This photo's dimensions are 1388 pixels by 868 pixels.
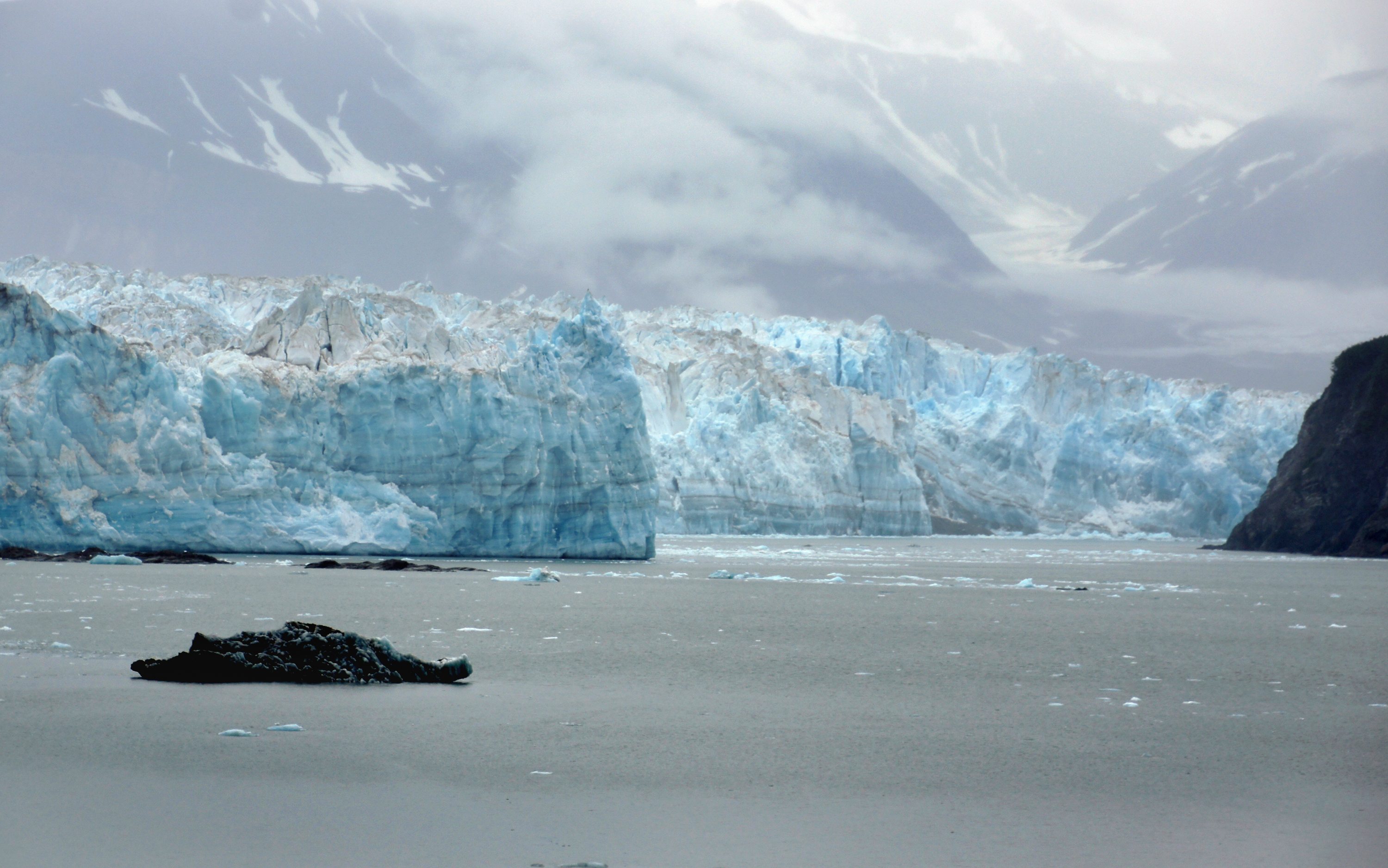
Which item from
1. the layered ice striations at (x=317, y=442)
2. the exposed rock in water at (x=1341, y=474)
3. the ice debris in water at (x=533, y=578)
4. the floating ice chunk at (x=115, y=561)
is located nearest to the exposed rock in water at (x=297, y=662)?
the ice debris in water at (x=533, y=578)

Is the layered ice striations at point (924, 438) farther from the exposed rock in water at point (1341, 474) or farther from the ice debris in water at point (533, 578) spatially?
the ice debris in water at point (533, 578)

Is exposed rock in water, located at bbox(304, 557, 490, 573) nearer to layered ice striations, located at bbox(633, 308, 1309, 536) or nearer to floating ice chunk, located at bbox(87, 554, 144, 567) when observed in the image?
floating ice chunk, located at bbox(87, 554, 144, 567)

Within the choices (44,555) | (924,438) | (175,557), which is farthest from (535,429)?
(924,438)

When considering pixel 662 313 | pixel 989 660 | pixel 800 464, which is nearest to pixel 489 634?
pixel 989 660

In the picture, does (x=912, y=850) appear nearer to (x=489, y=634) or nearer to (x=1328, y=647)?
(x=489, y=634)

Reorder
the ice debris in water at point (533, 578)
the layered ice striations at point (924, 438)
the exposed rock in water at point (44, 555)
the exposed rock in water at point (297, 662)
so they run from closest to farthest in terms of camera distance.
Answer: the exposed rock in water at point (297, 662) < the ice debris in water at point (533, 578) < the exposed rock in water at point (44, 555) < the layered ice striations at point (924, 438)

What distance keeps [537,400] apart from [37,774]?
30.2 m

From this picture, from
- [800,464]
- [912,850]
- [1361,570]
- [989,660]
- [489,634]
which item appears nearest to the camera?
[912,850]

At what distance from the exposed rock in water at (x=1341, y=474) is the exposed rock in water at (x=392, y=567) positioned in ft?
120

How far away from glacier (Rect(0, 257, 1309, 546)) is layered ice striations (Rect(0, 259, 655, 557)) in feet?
0.21

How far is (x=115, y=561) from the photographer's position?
28594 millimetres

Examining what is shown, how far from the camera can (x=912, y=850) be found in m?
5.16

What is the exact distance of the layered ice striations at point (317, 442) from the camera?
101 feet

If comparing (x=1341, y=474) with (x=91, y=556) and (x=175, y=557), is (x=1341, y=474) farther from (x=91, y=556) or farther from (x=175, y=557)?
(x=91, y=556)
